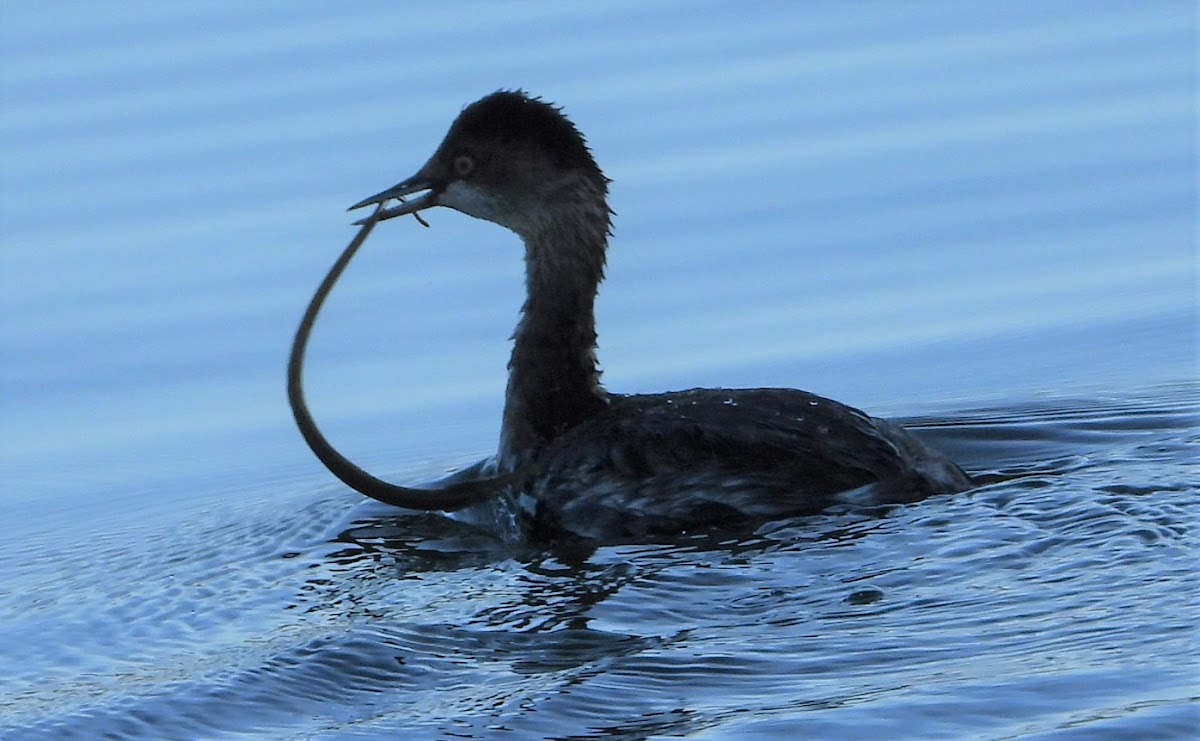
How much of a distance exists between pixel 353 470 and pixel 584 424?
2.87 feet

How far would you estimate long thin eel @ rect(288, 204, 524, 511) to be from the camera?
730 centimetres

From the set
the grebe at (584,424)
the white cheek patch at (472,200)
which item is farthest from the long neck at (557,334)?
the white cheek patch at (472,200)

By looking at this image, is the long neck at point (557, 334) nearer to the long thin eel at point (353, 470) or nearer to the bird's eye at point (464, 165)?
the long thin eel at point (353, 470)

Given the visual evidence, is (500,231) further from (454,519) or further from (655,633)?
(655,633)

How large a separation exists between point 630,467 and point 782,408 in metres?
0.52

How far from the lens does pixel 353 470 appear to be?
734 centimetres

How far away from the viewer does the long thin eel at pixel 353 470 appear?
730 centimetres

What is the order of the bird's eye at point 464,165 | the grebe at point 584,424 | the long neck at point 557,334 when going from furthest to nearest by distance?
the bird's eye at point 464,165
the long neck at point 557,334
the grebe at point 584,424

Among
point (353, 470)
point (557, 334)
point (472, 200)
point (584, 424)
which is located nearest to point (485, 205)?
point (472, 200)

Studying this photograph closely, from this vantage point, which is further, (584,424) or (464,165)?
(464,165)

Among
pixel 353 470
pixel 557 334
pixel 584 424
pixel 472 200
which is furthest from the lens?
pixel 472 200

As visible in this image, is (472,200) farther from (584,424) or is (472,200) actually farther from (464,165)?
(584,424)

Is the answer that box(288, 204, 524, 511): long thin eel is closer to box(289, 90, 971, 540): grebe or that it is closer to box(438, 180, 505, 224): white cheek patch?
box(289, 90, 971, 540): grebe

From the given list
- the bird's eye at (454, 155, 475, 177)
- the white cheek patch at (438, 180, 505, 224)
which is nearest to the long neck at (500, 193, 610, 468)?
the white cheek patch at (438, 180, 505, 224)
